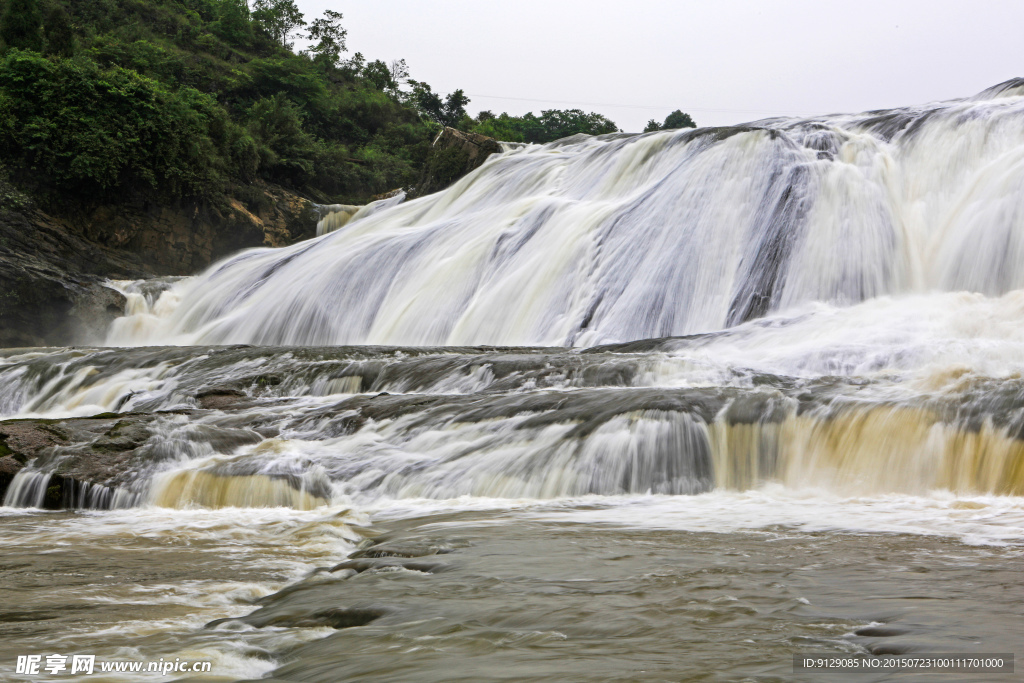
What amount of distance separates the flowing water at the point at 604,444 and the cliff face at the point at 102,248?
597 cm

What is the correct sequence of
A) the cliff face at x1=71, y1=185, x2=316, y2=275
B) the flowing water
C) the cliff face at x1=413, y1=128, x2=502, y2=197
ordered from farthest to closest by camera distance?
the cliff face at x1=413, y1=128, x2=502, y2=197 → the cliff face at x1=71, y1=185, x2=316, y2=275 → the flowing water

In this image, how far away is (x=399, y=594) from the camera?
10.8 ft

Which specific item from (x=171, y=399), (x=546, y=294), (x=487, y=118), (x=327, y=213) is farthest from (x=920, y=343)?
(x=487, y=118)

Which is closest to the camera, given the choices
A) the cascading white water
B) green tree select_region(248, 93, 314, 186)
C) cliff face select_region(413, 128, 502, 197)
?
the cascading white water

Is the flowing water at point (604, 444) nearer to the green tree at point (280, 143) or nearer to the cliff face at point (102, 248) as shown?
the cliff face at point (102, 248)

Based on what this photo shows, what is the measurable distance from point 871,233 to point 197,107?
21.1 meters

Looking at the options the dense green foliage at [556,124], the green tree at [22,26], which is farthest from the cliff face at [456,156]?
the dense green foliage at [556,124]

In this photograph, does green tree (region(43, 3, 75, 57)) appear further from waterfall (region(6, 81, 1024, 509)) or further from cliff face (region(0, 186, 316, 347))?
waterfall (region(6, 81, 1024, 509))

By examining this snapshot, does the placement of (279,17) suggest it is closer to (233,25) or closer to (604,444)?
(233,25)

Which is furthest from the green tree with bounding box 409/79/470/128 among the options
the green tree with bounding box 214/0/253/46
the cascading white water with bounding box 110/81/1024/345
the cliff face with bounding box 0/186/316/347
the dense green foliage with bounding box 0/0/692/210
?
the cascading white water with bounding box 110/81/1024/345

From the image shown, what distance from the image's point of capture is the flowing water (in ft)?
9.17

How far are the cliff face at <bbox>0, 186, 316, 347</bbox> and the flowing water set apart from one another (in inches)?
235

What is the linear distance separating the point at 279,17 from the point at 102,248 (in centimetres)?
2896

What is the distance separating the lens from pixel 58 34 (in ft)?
75.5
